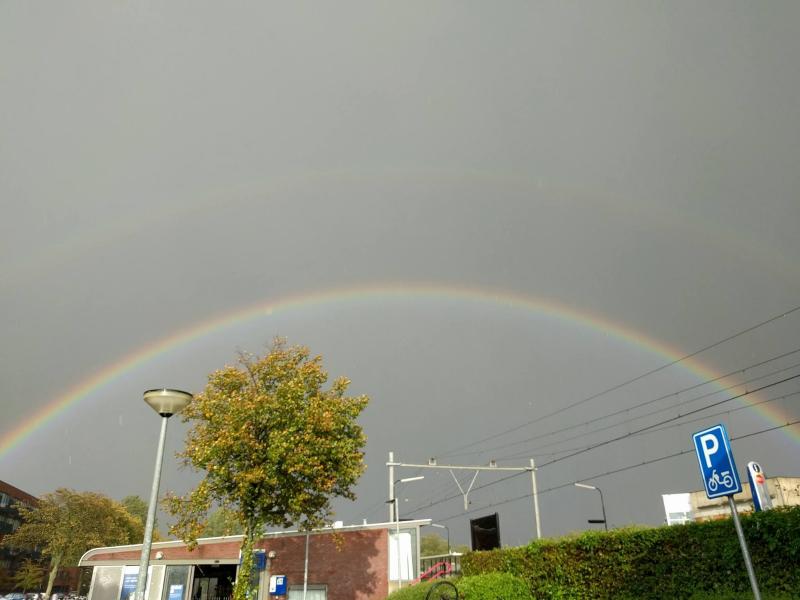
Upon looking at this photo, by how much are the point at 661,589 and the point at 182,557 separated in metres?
36.0

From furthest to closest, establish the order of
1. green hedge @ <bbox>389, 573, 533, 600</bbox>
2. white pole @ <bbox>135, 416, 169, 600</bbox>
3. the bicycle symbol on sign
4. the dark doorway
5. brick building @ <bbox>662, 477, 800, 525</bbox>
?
brick building @ <bbox>662, 477, 800, 525</bbox>, the dark doorway, green hedge @ <bbox>389, 573, 533, 600</bbox>, white pole @ <bbox>135, 416, 169, 600</bbox>, the bicycle symbol on sign

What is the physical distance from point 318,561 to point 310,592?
5.95 feet

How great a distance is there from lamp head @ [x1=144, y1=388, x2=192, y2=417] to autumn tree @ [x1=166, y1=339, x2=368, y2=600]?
44.1ft

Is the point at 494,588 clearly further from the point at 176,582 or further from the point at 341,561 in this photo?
the point at 176,582

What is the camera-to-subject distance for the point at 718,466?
8281 millimetres

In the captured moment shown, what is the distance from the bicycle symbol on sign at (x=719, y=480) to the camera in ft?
26.2

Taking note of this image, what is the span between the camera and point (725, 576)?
13.4 meters

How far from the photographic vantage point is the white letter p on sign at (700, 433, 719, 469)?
333 inches

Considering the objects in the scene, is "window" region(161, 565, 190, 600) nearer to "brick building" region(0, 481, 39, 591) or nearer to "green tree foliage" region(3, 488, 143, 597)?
"green tree foliage" region(3, 488, 143, 597)

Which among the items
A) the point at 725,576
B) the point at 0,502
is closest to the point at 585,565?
the point at 725,576

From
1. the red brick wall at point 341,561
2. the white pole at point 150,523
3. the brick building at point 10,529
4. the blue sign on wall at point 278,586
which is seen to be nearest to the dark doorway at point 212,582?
the blue sign on wall at point 278,586

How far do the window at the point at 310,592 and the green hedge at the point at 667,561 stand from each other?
17887mm

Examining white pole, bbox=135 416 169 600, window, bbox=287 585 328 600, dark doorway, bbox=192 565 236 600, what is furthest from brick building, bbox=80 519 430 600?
white pole, bbox=135 416 169 600

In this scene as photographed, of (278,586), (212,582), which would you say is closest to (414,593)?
(278,586)
